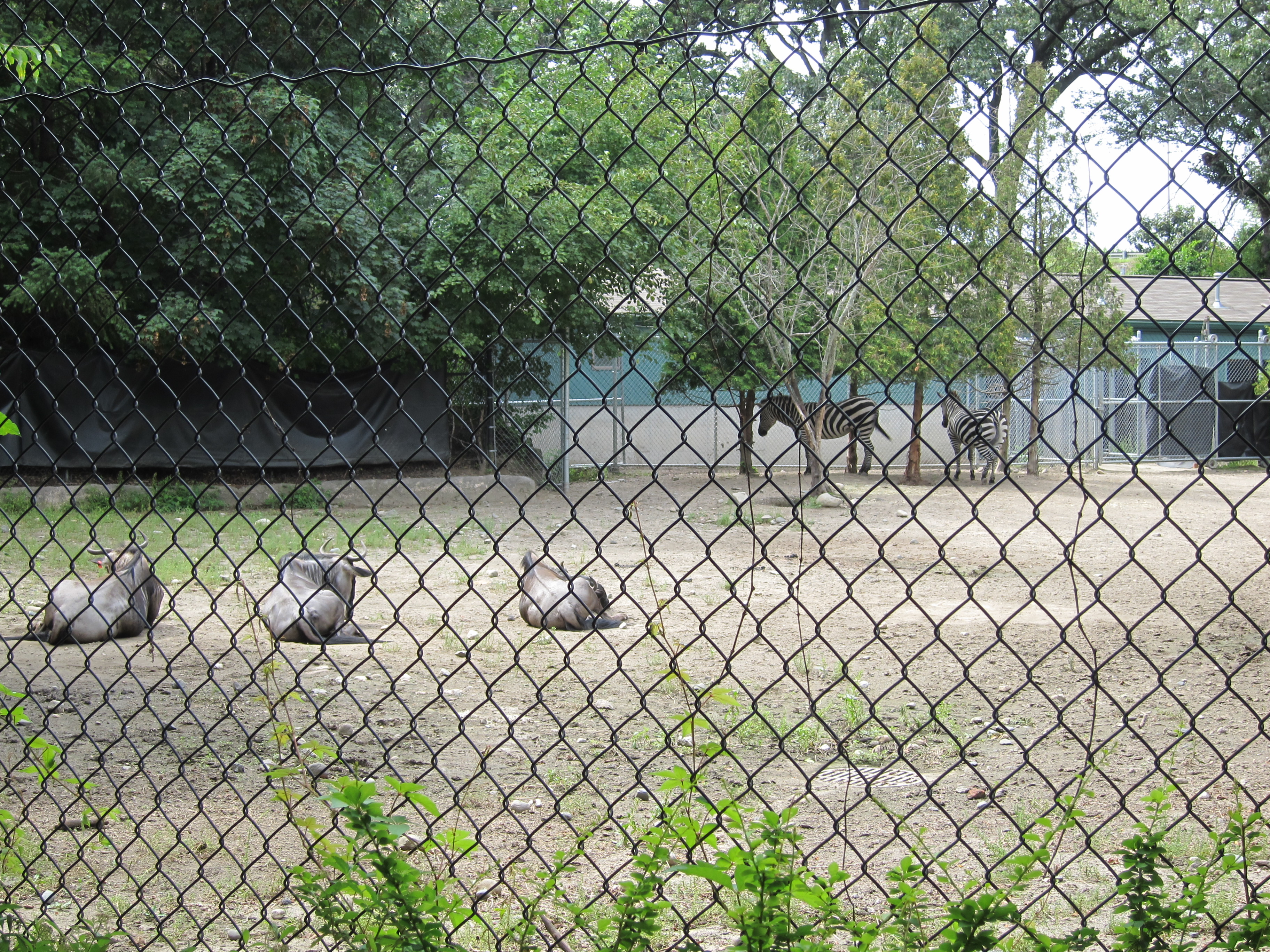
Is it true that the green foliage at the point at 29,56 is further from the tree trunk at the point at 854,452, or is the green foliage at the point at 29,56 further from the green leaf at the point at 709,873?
the tree trunk at the point at 854,452

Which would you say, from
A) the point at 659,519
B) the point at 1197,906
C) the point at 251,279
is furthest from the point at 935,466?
the point at 1197,906

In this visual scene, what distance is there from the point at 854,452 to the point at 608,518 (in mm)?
6167

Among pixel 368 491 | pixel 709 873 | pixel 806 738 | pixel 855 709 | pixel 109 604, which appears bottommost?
pixel 709 873

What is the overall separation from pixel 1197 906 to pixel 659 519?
11.0 meters

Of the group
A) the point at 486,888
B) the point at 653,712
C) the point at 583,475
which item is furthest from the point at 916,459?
the point at 486,888

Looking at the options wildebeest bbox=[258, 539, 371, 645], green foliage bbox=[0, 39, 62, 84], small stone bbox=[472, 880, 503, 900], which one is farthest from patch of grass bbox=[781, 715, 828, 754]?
green foliage bbox=[0, 39, 62, 84]

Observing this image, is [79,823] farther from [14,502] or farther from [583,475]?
[583,475]

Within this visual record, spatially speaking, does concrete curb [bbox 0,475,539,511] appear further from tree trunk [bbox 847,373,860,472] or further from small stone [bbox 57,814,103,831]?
small stone [bbox 57,814,103,831]

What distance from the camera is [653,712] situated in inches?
198

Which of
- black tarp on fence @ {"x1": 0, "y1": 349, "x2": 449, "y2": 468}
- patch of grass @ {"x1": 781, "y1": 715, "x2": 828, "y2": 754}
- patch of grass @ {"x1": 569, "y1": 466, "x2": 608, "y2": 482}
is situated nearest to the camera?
patch of grass @ {"x1": 781, "y1": 715, "x2": 828, "y2": 754}

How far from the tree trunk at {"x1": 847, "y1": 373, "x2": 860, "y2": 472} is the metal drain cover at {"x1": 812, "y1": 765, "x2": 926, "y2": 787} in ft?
40.8

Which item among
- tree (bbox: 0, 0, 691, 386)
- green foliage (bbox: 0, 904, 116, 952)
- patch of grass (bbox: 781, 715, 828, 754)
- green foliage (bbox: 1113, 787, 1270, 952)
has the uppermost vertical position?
tree (bbox: 0, 0, 691, 386)

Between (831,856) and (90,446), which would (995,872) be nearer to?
(831,856)

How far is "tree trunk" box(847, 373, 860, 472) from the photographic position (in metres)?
16.8
